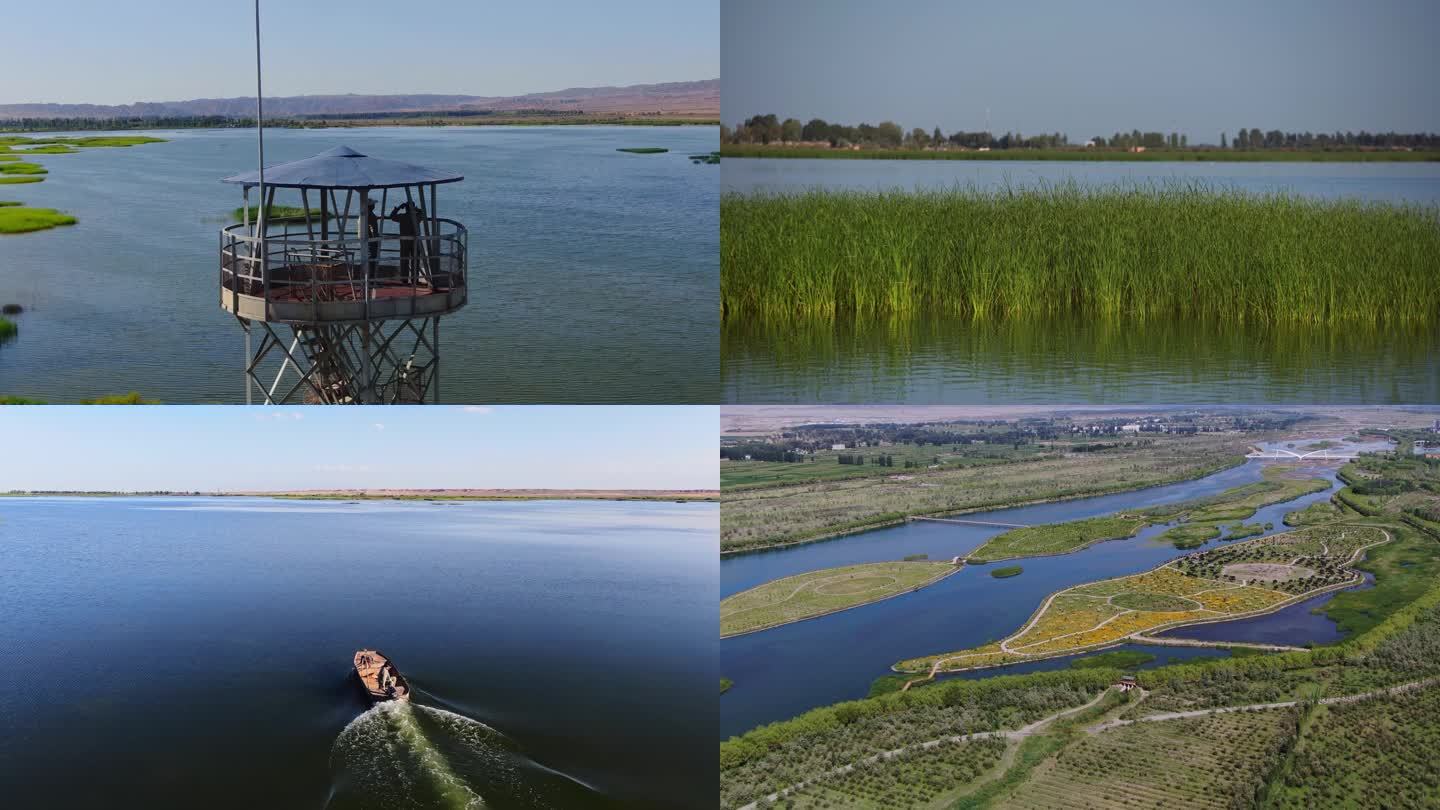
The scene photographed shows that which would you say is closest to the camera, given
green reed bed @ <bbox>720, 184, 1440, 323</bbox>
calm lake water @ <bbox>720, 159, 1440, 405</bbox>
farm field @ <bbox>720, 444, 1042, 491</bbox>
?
calm lake water @ <bbox>720, 159, 1440, 405</bbox>

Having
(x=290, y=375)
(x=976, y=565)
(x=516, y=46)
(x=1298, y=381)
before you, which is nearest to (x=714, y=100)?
(x=516, y=46)

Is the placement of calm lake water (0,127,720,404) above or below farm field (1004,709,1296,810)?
above

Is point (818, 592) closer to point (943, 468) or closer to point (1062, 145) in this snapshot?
point (943, 468)

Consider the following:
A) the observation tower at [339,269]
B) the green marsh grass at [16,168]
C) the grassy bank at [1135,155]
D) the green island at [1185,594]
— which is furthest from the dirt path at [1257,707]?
the green marsh grass at [16,168]

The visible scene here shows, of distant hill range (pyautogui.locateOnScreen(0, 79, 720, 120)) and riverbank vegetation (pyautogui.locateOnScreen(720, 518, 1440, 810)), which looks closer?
riverbank vegetation (pyautogui.locateOnScreen(720, 518, 1440, 810))

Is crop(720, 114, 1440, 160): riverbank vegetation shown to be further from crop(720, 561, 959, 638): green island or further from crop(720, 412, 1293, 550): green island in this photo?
crop(720, 561, 959, 638): green island

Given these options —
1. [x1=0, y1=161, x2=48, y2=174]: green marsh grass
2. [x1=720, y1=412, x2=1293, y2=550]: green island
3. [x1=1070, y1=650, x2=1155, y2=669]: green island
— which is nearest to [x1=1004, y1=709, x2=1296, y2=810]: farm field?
[x1=1070, y1=650, x2=1155, y2=669]: green island
